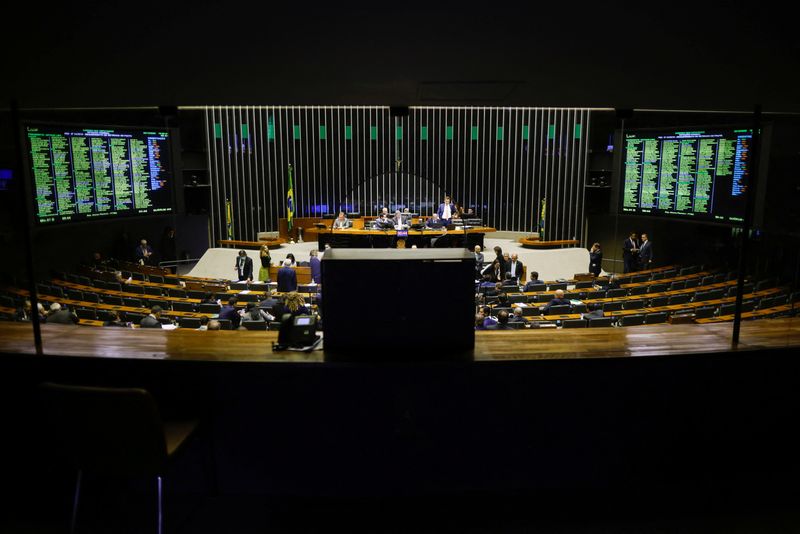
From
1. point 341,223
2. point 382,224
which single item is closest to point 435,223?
point 382,224

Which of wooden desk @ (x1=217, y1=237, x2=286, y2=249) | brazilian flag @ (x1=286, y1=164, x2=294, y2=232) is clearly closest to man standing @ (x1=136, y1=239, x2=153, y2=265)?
wooden desk @ (x1=217, y1=237, x2=286, y2=249)

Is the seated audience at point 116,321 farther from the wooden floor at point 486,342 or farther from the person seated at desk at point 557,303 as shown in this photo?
the person seated at desk at point 557,303

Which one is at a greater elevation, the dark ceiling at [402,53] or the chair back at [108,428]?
the dark ceiling at [402,53]

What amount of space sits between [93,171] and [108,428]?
9278 millimetres

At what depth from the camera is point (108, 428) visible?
218 cm

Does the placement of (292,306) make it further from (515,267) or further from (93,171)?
(515,267)

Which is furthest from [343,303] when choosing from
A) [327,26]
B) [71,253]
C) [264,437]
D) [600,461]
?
[71,253]

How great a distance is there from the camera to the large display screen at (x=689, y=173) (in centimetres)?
1045

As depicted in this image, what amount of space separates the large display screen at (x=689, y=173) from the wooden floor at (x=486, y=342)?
7.97 metres

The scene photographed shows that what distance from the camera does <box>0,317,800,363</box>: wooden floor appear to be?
2697 millimetres

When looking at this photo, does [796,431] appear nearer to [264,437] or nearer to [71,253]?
[264,437]

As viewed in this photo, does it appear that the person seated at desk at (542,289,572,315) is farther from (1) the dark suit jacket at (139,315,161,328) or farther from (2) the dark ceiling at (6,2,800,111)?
(1) the dark suit jacket at (139,315,161,328)

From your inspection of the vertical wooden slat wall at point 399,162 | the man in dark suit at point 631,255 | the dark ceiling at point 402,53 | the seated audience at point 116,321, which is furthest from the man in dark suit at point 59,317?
the man in dark suit at point 631,255

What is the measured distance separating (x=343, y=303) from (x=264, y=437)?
0.92 m
